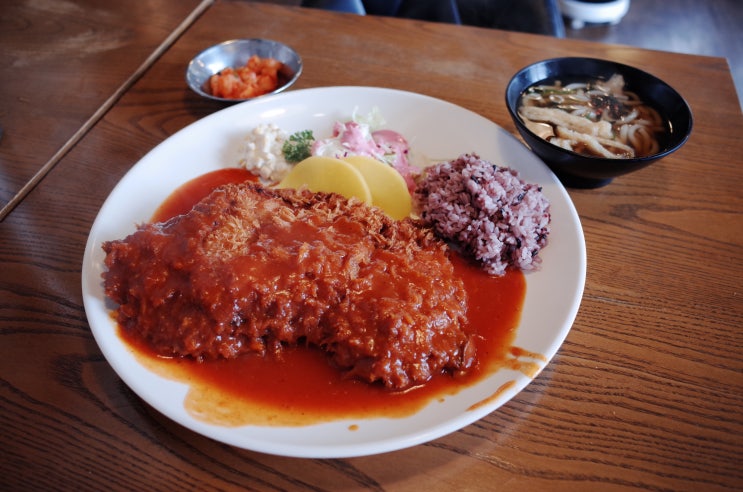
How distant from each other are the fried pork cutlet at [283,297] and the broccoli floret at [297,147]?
33.8 inches

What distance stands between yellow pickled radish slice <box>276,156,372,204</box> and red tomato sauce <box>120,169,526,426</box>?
966 mm

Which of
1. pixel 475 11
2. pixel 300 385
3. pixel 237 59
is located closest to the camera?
pixel 300 385

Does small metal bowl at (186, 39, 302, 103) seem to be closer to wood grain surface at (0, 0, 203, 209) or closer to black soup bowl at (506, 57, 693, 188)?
wood grain surface at (0, 0, 203, 209)

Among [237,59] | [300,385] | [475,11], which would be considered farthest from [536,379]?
[475,11]

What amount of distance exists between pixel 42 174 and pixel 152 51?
4.90ft

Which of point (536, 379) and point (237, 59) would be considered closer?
point (536, 379)

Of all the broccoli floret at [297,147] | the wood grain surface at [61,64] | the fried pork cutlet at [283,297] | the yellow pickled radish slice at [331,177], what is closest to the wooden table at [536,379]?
the wood grain surface at [61,64]

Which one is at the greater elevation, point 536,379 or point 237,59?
point 237,59

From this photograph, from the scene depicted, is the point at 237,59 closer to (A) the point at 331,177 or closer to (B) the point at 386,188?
(A) the point at 331,177

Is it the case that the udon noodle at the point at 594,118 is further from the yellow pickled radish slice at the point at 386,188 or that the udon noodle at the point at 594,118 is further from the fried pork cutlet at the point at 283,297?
the fried pork cutlet at the point at 283,297

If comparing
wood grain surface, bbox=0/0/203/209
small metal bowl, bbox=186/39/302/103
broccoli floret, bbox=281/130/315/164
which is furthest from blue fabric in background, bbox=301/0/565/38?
broccoli floret, bbox=281/130/315/164

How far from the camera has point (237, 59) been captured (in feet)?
12.9

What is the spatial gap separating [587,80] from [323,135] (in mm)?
1739

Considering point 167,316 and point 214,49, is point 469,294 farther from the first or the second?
point 214,49
